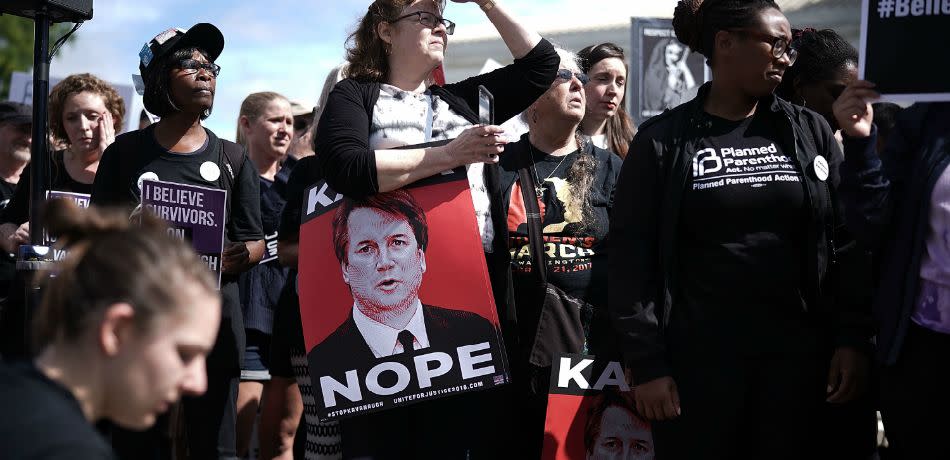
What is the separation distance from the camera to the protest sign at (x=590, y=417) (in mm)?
4047

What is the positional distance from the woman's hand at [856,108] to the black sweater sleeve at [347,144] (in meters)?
1.37

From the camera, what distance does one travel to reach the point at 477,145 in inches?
140

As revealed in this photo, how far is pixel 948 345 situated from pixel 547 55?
1.58 metres

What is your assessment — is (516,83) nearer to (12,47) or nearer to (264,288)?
(264,288)

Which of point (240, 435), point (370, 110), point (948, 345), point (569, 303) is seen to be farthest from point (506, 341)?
point (240, 435)

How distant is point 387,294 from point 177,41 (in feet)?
5.18

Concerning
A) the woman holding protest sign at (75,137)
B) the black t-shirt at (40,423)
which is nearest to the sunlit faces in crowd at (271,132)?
the woman holding protest sign at (75,137)

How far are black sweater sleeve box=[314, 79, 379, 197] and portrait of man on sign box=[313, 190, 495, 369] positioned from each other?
11 centimetres

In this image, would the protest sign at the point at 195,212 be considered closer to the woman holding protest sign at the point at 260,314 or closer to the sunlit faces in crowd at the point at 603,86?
the woman holding protest sign at the point at 260,314

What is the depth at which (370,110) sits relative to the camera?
376 centimetres

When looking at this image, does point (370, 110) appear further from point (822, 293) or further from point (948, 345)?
point (948, 345)

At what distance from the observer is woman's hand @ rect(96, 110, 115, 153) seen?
17.8 feet

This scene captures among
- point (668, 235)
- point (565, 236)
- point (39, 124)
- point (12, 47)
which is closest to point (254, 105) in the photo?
point (39, 124)

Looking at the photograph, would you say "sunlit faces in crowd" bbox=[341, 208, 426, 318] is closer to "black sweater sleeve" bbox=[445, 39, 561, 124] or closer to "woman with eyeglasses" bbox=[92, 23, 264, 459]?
"black sweater sleeve" bbox=[445, 39, 561, 124]
